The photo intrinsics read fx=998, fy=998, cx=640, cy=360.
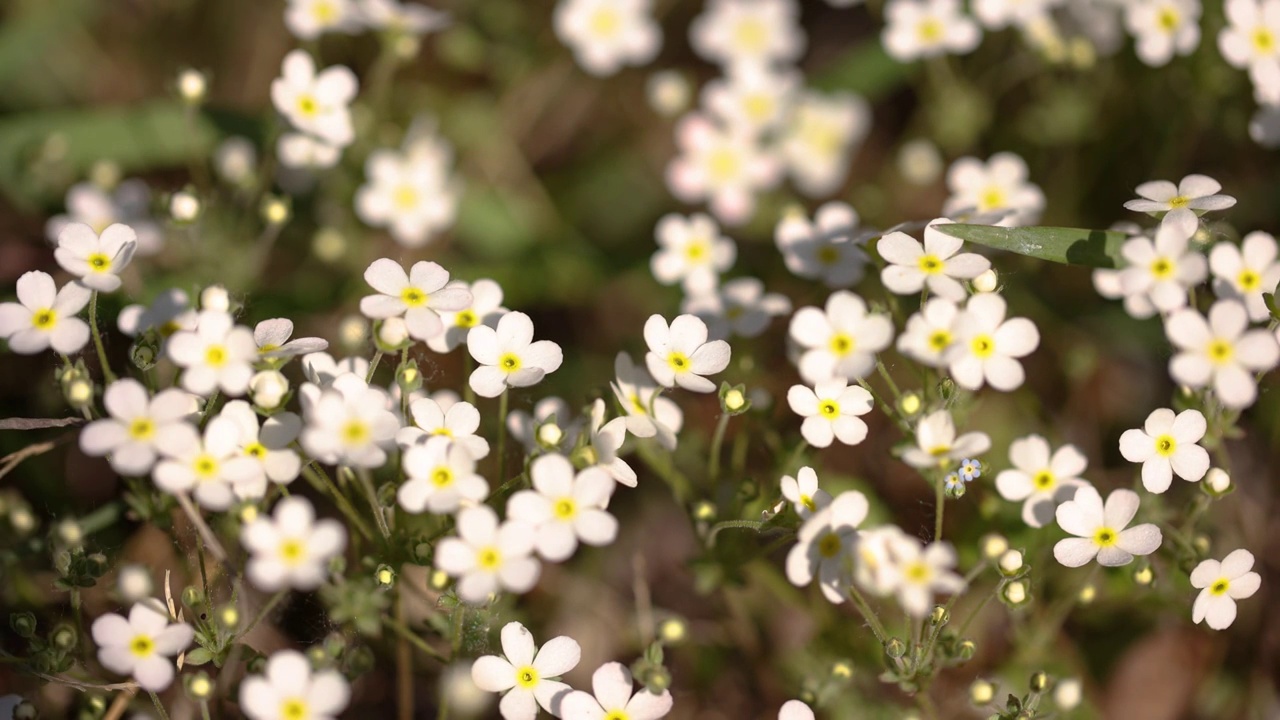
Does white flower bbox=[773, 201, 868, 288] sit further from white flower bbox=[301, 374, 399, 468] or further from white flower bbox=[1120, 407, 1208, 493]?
white flower bbox=[301, 374, 399, 468]

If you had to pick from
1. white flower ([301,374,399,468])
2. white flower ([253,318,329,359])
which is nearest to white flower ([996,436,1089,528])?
white flower ([301,374,399,468])

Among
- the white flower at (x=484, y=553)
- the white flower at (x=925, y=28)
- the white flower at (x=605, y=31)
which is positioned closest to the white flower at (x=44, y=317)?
the white flower at (x=484, y=553)

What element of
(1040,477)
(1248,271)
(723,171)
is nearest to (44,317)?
(1040,477)

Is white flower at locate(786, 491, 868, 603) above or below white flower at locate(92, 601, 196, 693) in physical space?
above

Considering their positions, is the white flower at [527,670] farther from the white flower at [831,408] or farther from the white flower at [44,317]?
the white flower at [44,317]

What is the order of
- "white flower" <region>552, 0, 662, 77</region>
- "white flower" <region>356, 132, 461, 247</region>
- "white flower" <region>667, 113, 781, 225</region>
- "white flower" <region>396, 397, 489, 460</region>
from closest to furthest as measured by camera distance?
"white flower" <region>396, 397, 489, 460</region> < "white flower" <region>356, 132, 461, 247</region> < "white flower" <region>667, 113, 781, 225</region> < "white flower" <region>552, 0, 662, 77</region>

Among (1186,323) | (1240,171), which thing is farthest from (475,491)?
(1240,171)

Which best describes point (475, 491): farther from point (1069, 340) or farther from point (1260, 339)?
point (1069, 340)
